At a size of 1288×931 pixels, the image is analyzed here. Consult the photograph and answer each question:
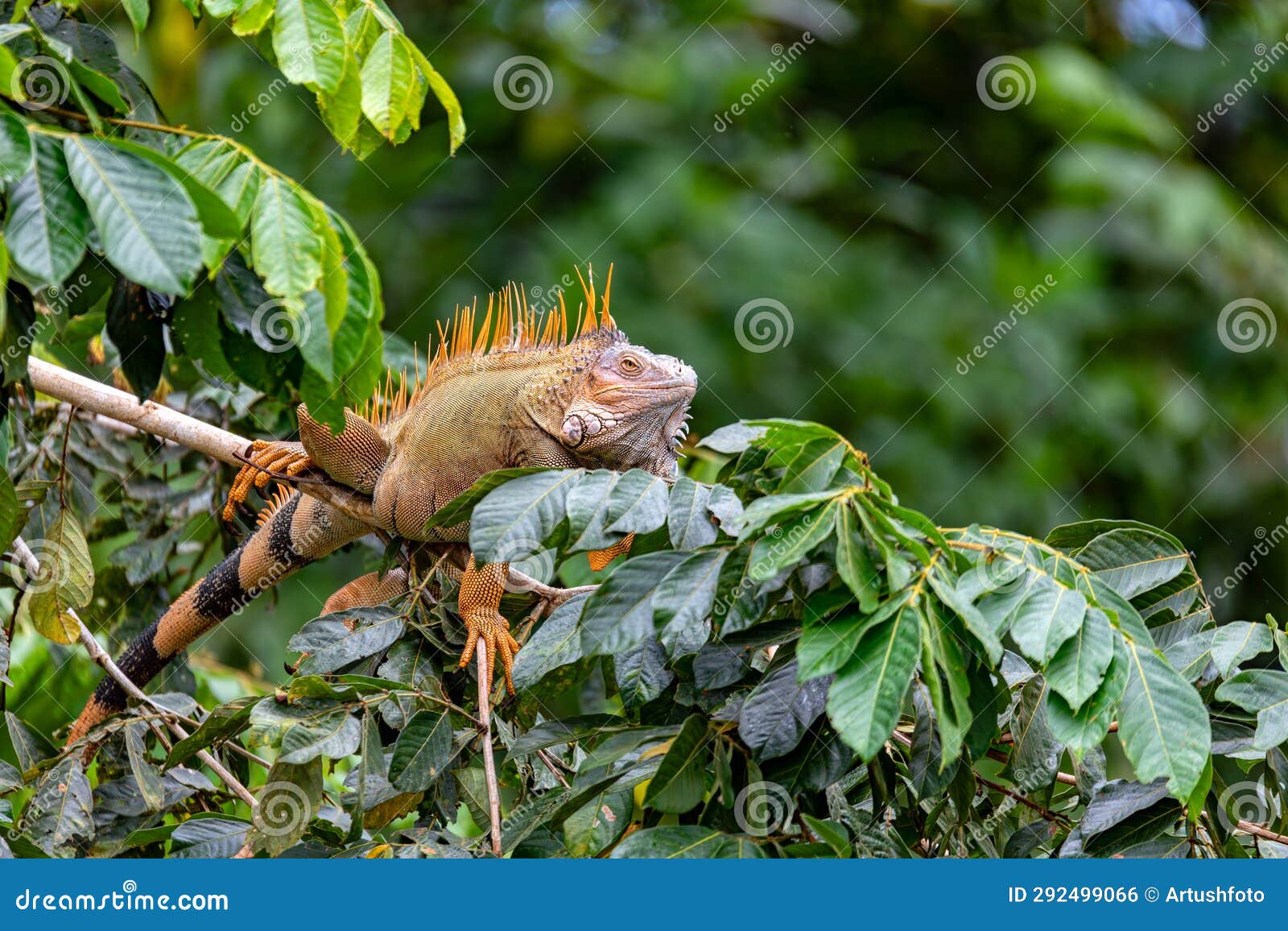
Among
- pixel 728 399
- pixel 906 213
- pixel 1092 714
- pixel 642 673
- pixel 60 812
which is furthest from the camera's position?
pixel 906 213

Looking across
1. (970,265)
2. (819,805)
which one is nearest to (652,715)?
(819,805)

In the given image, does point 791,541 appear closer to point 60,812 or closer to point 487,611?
point 487,611

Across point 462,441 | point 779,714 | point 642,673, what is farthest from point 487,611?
point 779,714

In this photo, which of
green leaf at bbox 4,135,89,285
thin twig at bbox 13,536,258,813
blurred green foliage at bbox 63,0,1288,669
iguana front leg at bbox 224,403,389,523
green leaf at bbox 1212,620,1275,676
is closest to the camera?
green leaf at bbox 4,135,89,285

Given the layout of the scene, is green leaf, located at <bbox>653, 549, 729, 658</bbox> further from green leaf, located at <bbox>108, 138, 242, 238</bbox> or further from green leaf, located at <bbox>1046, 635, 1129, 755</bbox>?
green leaf, located at <bbox>108, 138, 242, 238</bbox>

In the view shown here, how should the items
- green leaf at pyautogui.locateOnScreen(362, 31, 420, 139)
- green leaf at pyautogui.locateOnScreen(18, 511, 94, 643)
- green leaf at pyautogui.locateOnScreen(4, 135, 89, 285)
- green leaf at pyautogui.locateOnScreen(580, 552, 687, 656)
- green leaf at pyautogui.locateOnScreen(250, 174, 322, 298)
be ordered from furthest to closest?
green leaf at pyautogui.locateOnScreen(18, 511, 94, 643) < green leaf at pyautogui.locateOnScreen(362, 31, 420, 139) < green leaf at pyautogui.locateOnScreen(580, 552, 687, 656) < green leaf at pyautogui.locateOnScreen(250, 174, 322, 298) < green leaf at pyautogui.locateOnScreen(4, 135, 89, 285)

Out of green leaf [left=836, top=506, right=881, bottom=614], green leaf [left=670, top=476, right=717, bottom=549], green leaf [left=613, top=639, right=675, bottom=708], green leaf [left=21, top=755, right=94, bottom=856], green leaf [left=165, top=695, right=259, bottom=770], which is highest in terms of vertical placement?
green leaf [left=836, top=506, right=881, bottom=614]

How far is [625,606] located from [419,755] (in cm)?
61

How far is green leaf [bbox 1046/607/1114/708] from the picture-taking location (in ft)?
5.87

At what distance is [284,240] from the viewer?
174 cm

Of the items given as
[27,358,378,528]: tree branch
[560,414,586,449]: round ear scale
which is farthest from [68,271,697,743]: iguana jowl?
[27,358,378,528]: tree branch

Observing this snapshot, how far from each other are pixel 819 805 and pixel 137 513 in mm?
2773

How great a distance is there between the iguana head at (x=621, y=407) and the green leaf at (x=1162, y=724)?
5.64 feet

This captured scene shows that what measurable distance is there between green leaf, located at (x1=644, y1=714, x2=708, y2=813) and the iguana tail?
5.87 ft
